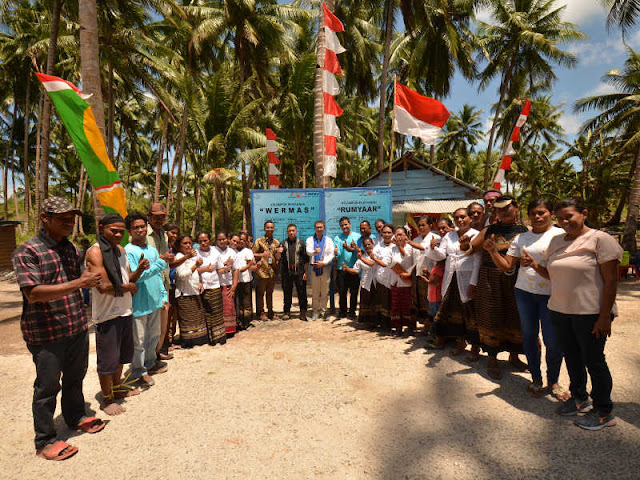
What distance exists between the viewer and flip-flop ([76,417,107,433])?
2828 mm

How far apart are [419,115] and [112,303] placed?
23.1ft

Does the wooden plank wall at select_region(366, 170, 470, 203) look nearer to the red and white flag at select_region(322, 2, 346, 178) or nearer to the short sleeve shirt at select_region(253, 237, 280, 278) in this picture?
the red and white flag at select_region(322, 2, 346, 178)

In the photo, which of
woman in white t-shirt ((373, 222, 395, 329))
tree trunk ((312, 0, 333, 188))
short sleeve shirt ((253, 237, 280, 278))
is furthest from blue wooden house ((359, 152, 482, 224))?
woman in white t-shirt ((373, 222, 395, 329))

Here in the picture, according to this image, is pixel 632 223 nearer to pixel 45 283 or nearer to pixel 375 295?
pixel 375 295

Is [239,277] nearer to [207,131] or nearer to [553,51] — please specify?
[207,131]

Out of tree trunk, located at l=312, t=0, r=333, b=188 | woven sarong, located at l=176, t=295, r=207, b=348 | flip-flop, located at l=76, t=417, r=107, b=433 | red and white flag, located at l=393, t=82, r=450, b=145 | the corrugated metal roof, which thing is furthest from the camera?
the corrugated metal roof

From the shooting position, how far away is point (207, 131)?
15219mm

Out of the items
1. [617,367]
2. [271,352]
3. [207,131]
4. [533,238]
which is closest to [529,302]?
[533,238]

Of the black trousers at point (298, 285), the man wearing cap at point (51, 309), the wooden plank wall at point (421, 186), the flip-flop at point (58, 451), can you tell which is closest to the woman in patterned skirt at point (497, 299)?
the black trousers at point (298, 285)

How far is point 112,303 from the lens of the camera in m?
2.99

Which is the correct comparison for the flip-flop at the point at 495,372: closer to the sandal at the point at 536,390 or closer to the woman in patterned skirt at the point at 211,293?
the sandal at the point at 536,390

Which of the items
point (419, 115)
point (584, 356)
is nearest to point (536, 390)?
point (584, 356)

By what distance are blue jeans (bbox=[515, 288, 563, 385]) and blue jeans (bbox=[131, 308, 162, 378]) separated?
3.77m

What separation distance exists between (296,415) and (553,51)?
22285 millimetres
